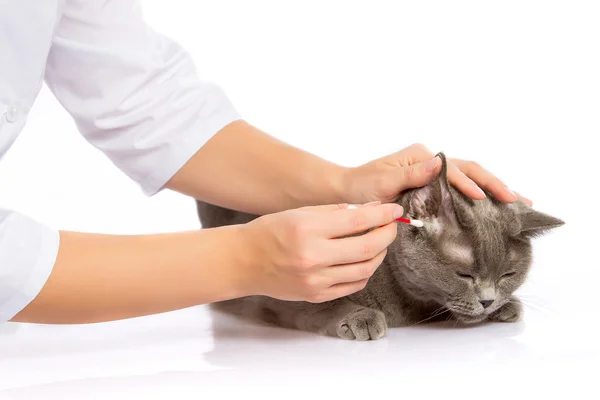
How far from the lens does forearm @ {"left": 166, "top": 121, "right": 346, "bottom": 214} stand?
2.19 metres

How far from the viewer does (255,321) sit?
2.25 metres

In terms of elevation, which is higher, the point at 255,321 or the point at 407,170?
the point at 407,170

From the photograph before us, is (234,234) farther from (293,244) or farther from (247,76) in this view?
(247,76)

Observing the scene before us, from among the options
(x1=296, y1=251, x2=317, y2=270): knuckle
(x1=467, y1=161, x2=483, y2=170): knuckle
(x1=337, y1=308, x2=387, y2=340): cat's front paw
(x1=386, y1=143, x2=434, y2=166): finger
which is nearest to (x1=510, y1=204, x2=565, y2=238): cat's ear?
(x1=467, y1=161, x2=483, y2=170): knuckle

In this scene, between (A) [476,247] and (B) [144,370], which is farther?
(A) [476,247]

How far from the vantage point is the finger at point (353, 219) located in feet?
5.54

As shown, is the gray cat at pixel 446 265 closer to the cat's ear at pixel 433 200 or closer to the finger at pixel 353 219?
the cat's ear at pixel 433 200

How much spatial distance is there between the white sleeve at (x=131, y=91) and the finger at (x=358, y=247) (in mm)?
617

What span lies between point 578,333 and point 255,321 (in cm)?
75

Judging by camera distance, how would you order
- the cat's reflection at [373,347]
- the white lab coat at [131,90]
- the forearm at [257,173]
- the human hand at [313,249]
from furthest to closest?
the forearm at [257,173] < the white lab coat at [131,90] < the cat's reflection at [373,347] < the human hand at [313,249]

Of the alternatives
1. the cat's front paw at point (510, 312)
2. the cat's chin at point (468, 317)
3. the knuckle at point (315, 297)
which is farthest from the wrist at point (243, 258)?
the cat's front paw at point (510, 312)

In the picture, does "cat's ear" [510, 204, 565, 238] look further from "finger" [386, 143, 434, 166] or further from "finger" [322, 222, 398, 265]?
"finger" [322, 222, 398, 265]

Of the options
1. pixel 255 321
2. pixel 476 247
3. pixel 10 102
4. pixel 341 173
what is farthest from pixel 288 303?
pixel 10 102

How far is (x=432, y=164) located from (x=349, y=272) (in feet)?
1.24
